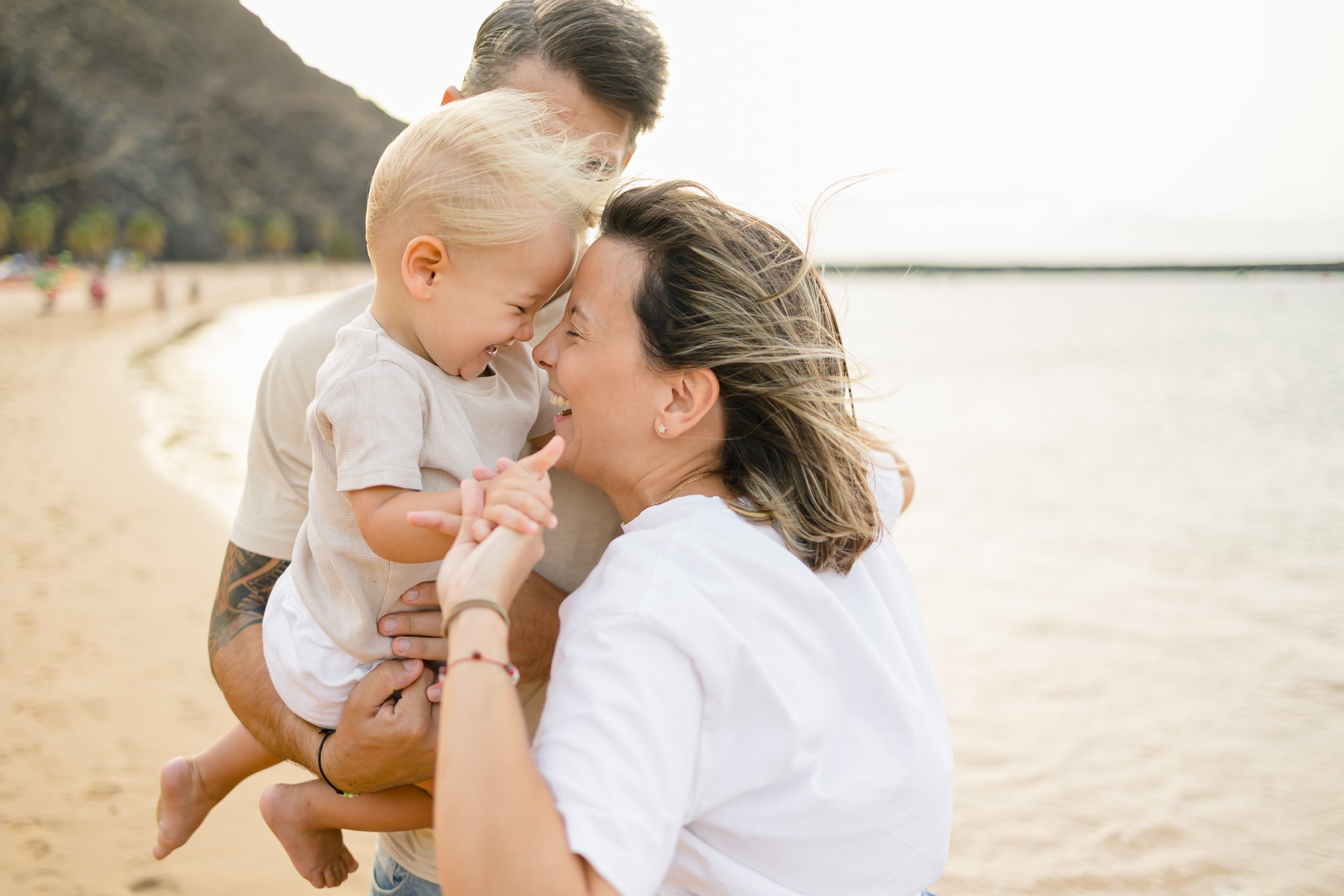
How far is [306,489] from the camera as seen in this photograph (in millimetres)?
2199

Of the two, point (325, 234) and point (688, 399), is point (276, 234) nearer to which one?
point (325, 234)

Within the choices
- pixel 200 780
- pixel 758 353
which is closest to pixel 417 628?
pixel 758 353

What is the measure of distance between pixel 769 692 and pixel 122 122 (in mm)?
91834

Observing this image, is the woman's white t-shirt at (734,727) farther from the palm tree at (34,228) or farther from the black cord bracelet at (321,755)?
the palm tree at (34,228)

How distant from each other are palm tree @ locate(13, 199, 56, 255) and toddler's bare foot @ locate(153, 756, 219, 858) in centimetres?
7308

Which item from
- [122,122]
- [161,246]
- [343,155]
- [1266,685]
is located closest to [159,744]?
[1266,685]

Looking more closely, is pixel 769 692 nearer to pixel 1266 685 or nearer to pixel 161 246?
pixel 1266 685

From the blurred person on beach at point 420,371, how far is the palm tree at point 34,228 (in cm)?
7386

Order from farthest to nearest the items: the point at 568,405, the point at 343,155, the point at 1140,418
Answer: the point at 343,155 < the point at 1140,418 < the point at 568,405

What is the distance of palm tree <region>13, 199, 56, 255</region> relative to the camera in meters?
62.1

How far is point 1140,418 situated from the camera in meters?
20.5

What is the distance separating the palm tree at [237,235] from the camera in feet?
264

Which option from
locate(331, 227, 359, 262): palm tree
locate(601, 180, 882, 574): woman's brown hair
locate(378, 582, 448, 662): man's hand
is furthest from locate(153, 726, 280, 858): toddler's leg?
locate(331, 227, 359, 262): palm tree

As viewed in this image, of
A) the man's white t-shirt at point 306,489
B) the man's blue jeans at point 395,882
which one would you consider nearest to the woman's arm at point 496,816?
the man's white t-shirt at point 306,489
